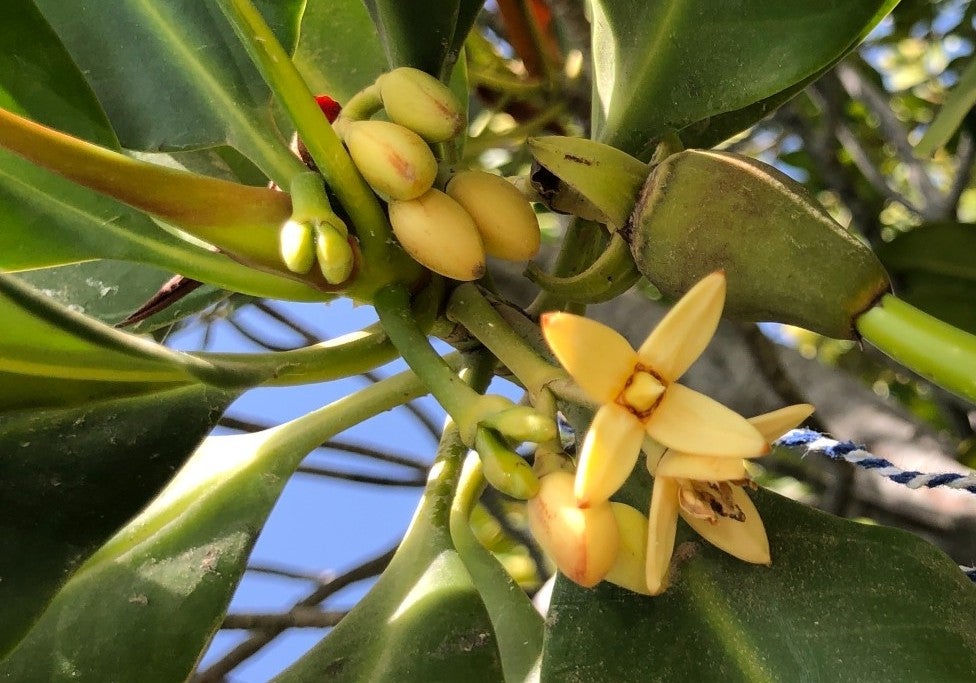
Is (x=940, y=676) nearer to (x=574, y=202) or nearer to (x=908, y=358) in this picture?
(x=908, y=358)

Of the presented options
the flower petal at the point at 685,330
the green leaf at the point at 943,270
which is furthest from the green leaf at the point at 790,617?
the green leaf at the point at 943,270

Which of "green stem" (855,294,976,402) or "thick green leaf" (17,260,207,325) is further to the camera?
"thick green leaf" (17,260,207,325)

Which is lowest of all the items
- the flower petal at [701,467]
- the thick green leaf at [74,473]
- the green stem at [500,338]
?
the thick green leaf at [74,473]

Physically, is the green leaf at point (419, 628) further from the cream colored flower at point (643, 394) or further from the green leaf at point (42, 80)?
the green leaf at point (42, 80)

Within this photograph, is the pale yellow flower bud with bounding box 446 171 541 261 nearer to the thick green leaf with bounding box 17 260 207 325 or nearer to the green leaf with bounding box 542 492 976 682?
the green leaf with bounding box 542 492 976 682

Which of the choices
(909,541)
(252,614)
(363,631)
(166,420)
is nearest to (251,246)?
(166,420)

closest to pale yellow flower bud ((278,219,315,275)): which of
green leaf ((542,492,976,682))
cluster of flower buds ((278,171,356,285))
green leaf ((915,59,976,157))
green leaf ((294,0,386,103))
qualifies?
cluster of flower buds ((278,171,356,285))
